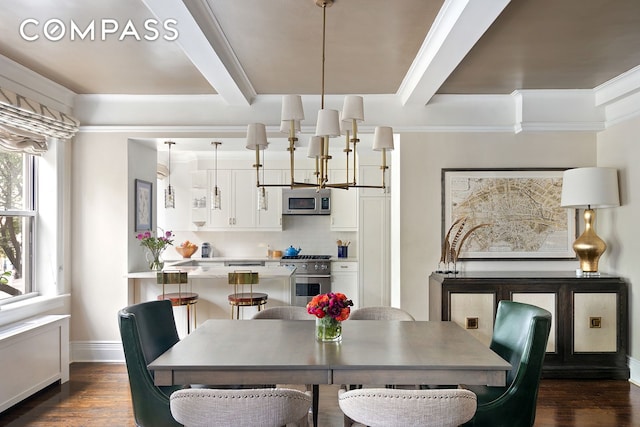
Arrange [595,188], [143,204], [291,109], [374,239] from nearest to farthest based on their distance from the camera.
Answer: [291,109], [595,188], [143,204], [374,239]

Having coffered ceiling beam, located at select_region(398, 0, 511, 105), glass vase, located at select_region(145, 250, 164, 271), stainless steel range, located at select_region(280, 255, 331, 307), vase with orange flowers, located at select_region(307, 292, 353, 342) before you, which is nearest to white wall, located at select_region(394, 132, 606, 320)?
coffered ceiling beam, located at select_region(398, 0, 511, 105)

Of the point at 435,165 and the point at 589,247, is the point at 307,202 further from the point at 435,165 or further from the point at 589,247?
the point at 589,247

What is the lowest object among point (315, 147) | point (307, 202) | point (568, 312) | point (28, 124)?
point (568, 312)

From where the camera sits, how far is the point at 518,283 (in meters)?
3.98

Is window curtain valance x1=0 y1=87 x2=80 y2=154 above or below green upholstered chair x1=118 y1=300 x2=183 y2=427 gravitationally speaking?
above

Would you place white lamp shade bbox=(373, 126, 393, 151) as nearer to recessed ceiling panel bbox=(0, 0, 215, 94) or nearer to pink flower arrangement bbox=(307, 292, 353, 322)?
pink flower arrangement bbox=(307, 292, 353, 322)

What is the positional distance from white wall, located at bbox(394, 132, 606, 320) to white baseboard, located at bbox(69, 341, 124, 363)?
278 cm

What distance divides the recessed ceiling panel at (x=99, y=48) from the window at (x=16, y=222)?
0.81m

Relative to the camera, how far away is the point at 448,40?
2779mm

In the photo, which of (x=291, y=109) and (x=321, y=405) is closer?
(x=291, y=109)

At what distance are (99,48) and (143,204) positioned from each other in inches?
78.3

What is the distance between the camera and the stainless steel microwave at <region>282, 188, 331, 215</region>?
23.1 ft

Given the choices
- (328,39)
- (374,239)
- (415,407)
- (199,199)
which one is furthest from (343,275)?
(415,407)

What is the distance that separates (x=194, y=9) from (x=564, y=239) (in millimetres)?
3766
